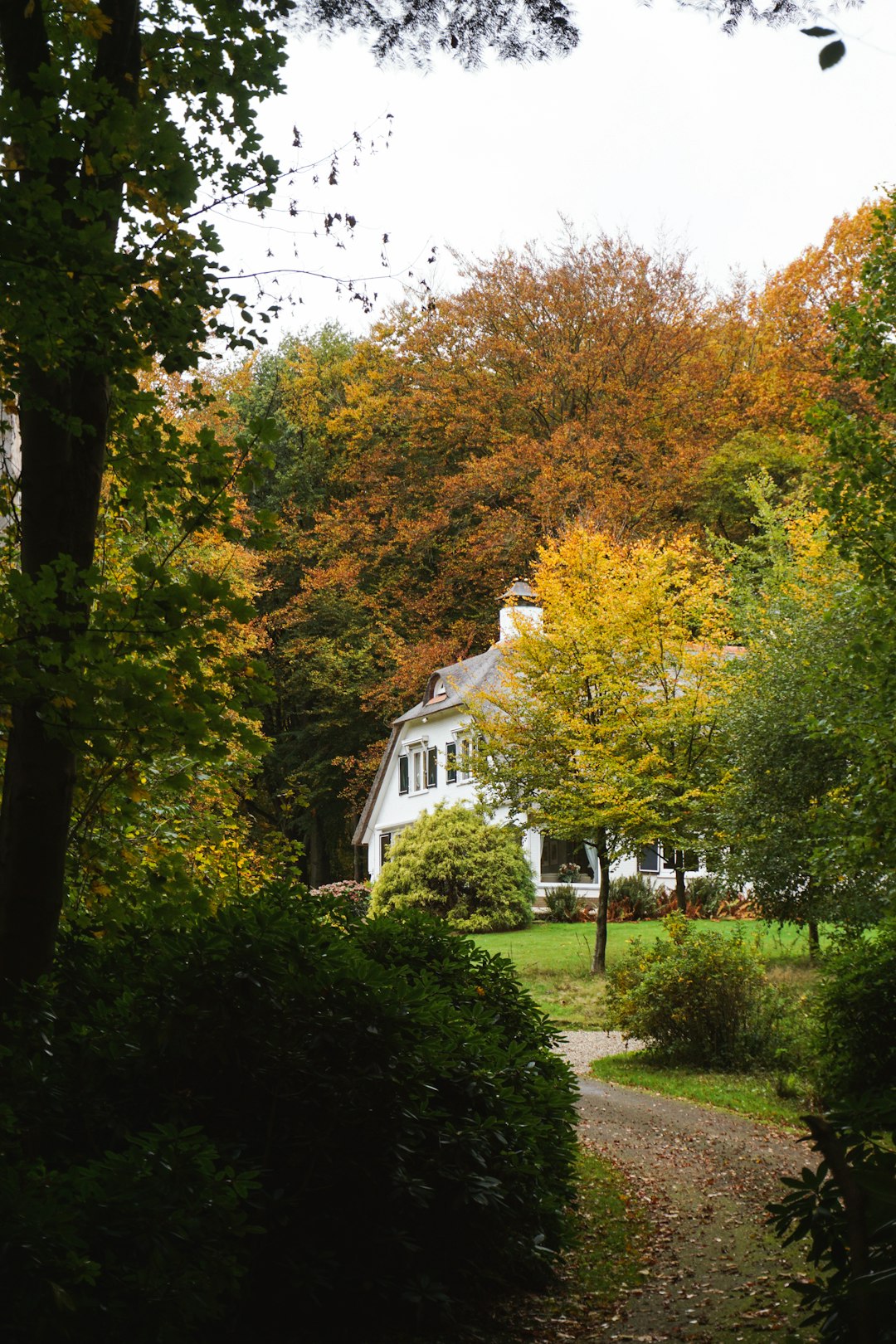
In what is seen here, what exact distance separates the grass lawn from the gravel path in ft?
17.2

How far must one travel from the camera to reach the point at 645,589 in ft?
79.9

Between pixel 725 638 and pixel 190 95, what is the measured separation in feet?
66.8

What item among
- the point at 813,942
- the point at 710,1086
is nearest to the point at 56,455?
the point at 710,1086

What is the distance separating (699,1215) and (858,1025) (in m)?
2.75

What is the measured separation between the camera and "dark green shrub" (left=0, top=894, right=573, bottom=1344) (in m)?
3.80

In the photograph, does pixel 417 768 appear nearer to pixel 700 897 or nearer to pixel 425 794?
pixel 425 794

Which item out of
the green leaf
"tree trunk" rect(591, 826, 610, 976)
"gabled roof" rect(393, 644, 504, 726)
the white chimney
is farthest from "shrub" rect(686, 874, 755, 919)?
the green leaf

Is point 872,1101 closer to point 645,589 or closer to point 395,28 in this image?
point 395,28

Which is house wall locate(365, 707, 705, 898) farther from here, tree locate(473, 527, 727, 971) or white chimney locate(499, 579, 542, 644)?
tree locate(473, 527, 727, 971)

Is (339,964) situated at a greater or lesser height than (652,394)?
lesser

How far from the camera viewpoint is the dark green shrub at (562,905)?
102 feet

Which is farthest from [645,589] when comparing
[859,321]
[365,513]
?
[365,513]

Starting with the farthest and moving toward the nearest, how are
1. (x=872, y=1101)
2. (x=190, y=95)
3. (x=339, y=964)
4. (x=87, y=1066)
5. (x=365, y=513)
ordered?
(x=365, y=513), (x=190, y=95), (x=339, y=964), (x=87, y=1066), (x=872, y=1101)

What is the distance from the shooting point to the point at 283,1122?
15.4 feet
